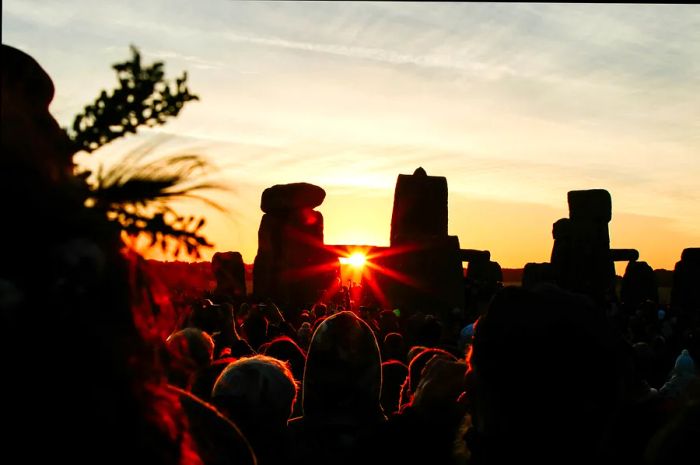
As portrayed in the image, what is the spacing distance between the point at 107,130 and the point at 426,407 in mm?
2034

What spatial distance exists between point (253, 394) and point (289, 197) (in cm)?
2425

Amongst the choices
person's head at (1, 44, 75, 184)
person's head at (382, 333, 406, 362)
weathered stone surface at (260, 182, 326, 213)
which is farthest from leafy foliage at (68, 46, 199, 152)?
weathered stone surface at (260, 182, 326, 213)

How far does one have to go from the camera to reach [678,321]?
1555 cm

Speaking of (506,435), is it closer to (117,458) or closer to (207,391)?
(117,458)

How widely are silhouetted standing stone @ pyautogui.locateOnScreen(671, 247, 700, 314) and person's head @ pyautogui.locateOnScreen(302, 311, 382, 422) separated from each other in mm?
27341

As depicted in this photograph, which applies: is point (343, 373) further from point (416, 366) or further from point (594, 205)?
point (594, 205)

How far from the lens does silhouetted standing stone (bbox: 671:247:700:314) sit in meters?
28.5

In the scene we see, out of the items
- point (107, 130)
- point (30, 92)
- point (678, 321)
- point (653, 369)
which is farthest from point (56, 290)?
point (678, 321)

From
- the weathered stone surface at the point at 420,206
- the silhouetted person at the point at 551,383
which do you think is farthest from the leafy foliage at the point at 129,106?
the weathered stone surface at the point at 420,206

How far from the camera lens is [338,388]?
134 inches

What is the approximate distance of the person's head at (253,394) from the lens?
2.99 metres

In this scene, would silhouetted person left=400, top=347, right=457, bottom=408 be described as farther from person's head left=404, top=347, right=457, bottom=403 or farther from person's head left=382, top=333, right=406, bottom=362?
person's head left=382, top=333, right=406, bottom=362

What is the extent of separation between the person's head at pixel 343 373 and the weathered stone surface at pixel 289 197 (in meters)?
23.7

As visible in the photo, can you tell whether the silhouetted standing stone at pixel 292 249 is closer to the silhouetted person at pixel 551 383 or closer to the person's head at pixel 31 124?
the silhouetted person at pixel 551 383
